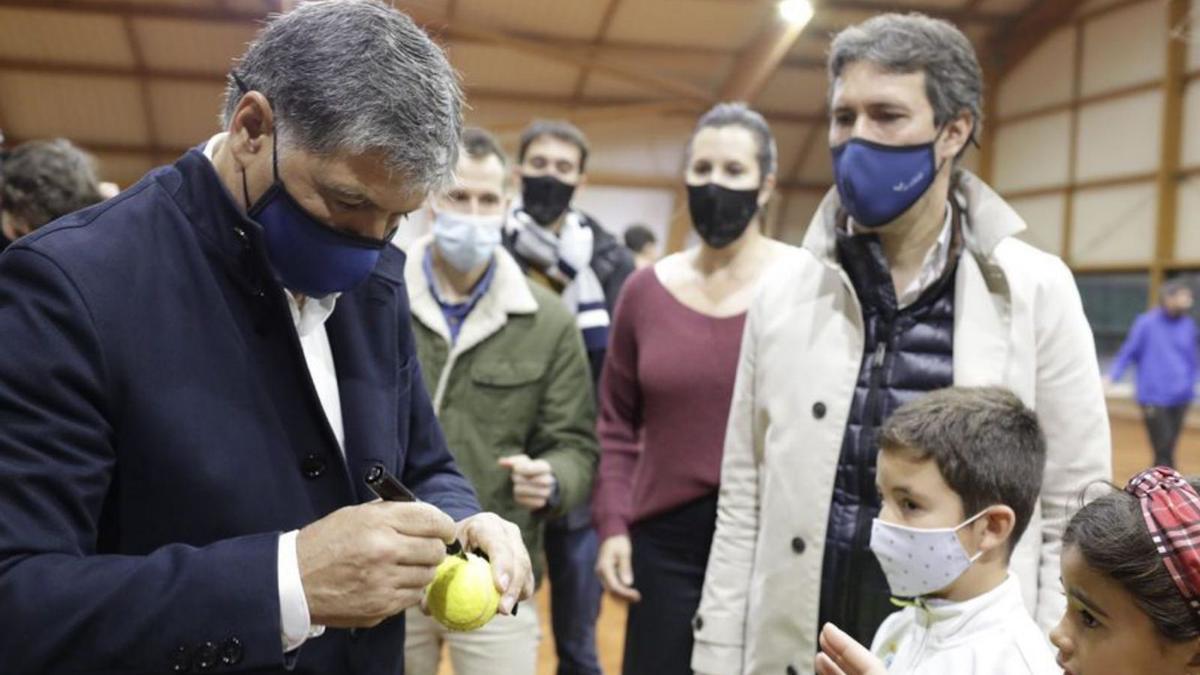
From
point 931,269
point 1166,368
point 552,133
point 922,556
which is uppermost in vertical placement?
point 552,133

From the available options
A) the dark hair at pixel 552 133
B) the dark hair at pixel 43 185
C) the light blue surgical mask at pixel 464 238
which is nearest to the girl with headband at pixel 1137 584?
the light blue surgical mask at pixel 464 238

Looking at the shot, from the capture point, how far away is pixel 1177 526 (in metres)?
1.34

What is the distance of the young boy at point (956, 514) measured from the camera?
5.60 ft

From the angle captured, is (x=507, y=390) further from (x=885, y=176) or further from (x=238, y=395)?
(x=238, y=395)

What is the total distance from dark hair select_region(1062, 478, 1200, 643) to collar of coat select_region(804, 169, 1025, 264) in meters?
0.55

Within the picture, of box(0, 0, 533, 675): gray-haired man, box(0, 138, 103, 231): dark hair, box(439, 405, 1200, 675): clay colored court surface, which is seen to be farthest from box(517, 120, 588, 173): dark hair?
box(0, 0, 533, 675): gray-haired man

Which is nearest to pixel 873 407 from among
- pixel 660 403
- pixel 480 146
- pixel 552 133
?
pixel 660 403

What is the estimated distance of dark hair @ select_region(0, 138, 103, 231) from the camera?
9.20 ft

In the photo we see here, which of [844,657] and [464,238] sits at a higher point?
[464,238]

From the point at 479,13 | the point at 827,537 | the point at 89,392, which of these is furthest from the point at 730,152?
the point at 479,13

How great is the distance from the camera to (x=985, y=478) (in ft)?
5.71

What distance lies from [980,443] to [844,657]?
1.63 feet

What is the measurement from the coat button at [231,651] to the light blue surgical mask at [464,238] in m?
1.70

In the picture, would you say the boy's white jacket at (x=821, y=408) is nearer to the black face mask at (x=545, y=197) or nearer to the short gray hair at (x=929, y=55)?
the short gray hair at (x=929, y=55)
